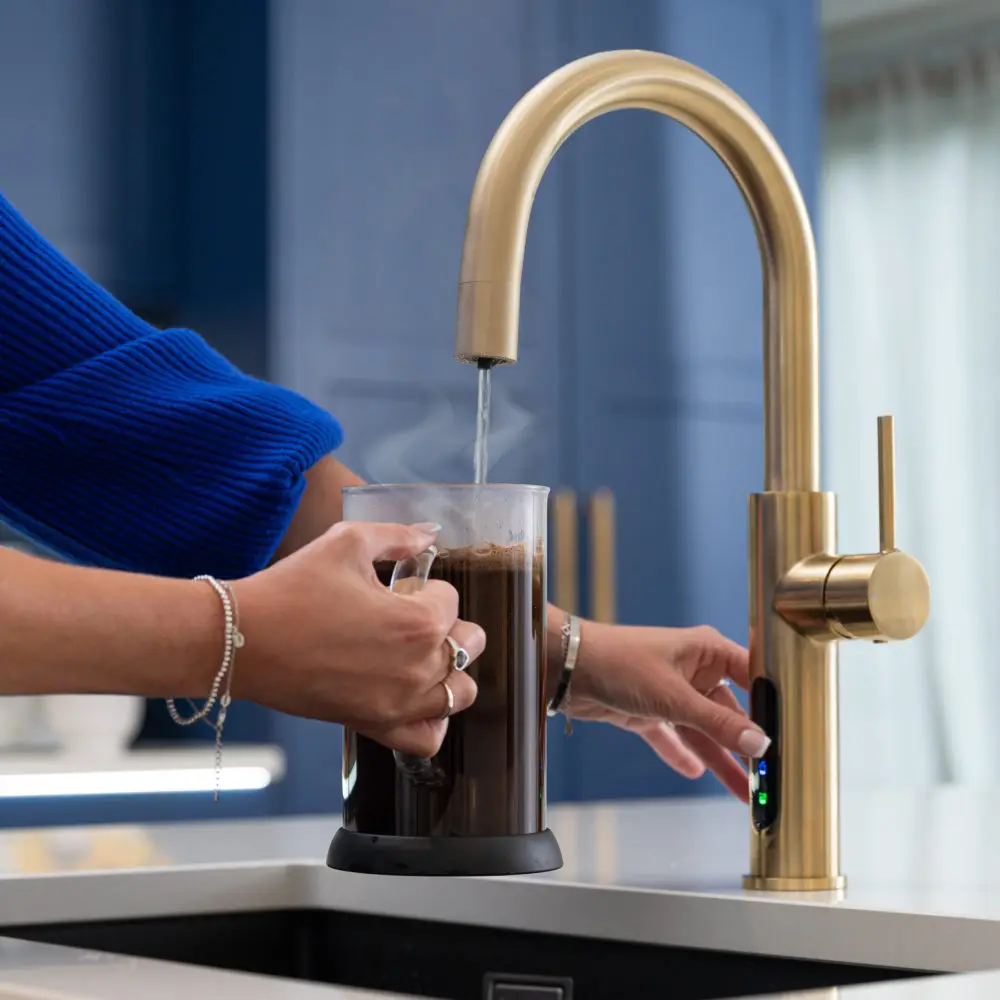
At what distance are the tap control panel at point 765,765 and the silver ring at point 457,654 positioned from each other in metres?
0.21

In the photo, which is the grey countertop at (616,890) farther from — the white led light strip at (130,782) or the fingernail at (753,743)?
the white led light strip at (130,782)

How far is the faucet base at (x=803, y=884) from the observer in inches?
32.3

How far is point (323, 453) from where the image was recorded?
38.0 inches

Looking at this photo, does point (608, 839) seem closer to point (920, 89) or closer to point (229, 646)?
point (229, 646)

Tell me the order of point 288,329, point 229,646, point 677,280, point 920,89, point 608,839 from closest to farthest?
1. point 229,646
2. point 608,839
3. point 288,329
4. point 677,280
5. point 920,89

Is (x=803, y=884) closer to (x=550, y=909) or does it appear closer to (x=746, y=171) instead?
(x=550, y=909)

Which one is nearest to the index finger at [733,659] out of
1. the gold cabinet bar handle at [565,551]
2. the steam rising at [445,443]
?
the steam rising at [445,443]

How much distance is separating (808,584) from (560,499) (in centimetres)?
242

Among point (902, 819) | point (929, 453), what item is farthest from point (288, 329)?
point (902, 819)

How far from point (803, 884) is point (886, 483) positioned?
0.20 m

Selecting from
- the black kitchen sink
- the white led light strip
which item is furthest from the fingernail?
the white led light strip

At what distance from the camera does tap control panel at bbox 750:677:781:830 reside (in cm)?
84

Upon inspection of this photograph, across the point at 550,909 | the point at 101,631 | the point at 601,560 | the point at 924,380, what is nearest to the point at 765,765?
the point at 550,909

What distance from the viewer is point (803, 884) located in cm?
82
